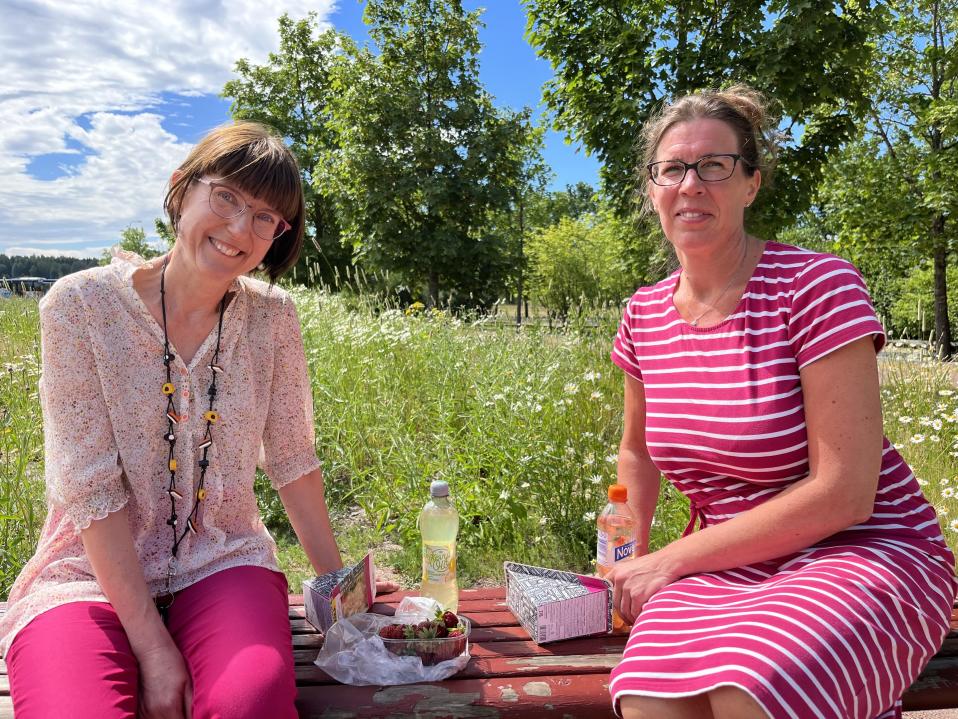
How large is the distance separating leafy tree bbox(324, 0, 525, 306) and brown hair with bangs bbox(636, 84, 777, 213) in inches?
637

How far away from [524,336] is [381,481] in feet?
5.67

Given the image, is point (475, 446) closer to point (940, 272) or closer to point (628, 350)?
point (628, 350)

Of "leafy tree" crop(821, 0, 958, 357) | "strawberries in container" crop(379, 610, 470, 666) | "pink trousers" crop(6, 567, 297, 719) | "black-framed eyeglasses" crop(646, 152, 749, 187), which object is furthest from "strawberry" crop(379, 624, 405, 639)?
"leafy tree" crop(821, 0, 958, 357)

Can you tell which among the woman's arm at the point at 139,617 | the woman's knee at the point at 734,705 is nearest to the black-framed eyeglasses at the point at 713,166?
the woman's knee at the point at 734,705

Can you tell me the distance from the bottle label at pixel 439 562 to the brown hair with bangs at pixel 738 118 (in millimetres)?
1349

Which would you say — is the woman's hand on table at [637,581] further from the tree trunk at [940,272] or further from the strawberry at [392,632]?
the tree trunk at [940,272]

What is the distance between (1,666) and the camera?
6.50 feet

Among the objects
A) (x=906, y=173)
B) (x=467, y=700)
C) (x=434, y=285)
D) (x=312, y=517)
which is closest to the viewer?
(x=467, y=700)

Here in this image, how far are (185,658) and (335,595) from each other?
438mm

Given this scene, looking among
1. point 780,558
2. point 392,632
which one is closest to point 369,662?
point 392,632

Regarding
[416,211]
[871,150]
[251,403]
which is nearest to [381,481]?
[251,403]

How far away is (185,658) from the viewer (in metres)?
1.77

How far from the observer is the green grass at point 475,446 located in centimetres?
370

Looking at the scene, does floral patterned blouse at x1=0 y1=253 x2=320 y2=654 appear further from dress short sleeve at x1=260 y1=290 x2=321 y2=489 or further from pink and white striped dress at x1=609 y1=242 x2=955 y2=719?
pink and white striped dress at x1=609 y1=242 x2=955 y2=719
